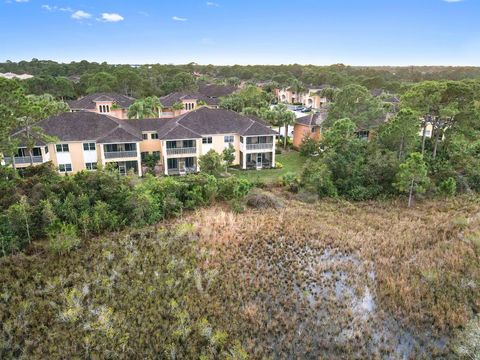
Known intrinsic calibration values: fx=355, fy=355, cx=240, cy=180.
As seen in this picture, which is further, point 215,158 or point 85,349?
point 215,158

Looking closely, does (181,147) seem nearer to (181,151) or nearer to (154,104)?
(181,151)

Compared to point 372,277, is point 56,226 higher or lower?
higher

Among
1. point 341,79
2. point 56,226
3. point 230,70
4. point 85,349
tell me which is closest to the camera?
point 85,349

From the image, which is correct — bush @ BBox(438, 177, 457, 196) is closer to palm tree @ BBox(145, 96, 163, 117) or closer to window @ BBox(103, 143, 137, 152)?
window @ BBox(103, 143, 137, 152)

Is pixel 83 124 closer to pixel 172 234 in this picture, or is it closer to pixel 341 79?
pixel 172 234

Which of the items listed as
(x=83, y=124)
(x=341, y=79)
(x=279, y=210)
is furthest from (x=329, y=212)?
(x=341, y=79)

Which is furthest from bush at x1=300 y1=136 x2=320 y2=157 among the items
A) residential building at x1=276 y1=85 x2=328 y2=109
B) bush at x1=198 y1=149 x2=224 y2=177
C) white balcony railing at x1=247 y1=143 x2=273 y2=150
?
residential building at x1=276 y1=85 x2=328 y2=109

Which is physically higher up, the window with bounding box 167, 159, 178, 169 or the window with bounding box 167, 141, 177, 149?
the window with bounding box 167, 141, 177, 149
